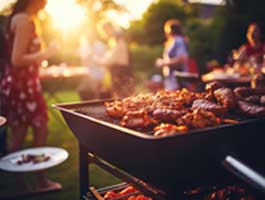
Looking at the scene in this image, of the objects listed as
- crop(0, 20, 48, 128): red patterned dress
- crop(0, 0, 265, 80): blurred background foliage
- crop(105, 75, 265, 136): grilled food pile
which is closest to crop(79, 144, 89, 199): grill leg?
crop(105, 75, 265, 136): grilled food pile

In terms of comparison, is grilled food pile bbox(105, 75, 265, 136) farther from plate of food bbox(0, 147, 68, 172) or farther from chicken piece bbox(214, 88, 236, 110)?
plate of food bbox(0, 147, 68, 172)

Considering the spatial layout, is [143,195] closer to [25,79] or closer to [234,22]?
[25,79]

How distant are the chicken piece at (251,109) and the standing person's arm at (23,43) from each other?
7.75 feet

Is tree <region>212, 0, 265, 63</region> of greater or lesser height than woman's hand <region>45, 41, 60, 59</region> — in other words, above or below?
above

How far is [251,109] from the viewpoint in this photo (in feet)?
6.62

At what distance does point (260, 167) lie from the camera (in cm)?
200

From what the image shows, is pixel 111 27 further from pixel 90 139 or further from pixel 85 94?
pixel 90 139

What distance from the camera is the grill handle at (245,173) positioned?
1543 millimetres

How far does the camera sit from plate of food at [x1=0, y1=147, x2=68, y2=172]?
144 inches

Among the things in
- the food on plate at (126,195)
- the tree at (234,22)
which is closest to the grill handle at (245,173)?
the food on plate at (126,195)

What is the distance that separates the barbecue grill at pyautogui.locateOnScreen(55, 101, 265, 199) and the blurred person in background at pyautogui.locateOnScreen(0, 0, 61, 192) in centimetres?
199

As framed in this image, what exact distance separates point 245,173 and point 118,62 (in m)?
5.35

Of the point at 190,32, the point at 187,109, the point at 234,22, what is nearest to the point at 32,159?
the point at 187,109

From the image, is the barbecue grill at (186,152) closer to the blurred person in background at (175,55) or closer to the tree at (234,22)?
the blurred person in background at (175,55)
